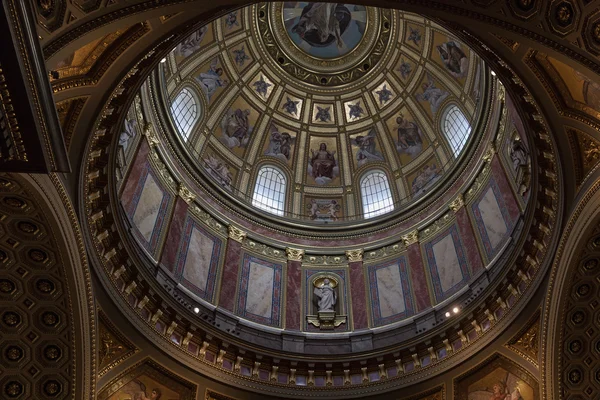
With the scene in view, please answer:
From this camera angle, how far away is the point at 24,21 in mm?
10523

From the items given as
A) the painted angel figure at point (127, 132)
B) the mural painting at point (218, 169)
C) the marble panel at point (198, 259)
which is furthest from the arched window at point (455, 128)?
the painted angel figure at point (127, 132)

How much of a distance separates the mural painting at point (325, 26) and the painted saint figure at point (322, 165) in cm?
606

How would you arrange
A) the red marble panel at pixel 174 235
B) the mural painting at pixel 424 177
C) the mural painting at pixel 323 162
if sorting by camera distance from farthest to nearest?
the mural painting at pixel 323 162
the mural painting at pixel 424 177
the red marble panel at pixel 174 235

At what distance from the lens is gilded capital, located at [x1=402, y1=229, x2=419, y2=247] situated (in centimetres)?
2906

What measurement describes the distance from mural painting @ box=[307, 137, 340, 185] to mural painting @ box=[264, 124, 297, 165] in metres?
1.14

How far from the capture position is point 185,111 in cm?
3167

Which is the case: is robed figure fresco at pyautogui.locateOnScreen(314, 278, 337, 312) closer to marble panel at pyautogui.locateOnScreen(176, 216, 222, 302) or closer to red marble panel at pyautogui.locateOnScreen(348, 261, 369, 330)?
red marble panel at pyautogui.locateOnScreen(348, 261, 369, 330)

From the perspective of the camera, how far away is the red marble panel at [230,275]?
26570 mm

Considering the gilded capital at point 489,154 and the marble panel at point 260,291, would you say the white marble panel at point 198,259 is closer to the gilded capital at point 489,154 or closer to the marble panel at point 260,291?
the marble panel at point 260,291

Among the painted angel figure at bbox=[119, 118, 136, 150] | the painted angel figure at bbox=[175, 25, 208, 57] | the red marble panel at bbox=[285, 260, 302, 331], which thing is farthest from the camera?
the painted angel figure at bbox=[175, 25, 208, 57]

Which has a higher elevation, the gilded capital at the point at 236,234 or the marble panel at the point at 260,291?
the gilded capital at the point at 236,234

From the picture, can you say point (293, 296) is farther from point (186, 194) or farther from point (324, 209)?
point (324, 209)

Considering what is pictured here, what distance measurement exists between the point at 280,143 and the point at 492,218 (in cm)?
1425

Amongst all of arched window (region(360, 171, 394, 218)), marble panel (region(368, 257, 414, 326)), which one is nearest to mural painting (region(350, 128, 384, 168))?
arched window (region(360, 171, 394, 218))
